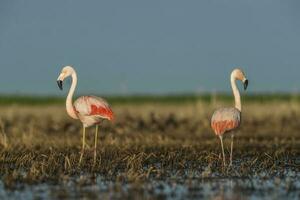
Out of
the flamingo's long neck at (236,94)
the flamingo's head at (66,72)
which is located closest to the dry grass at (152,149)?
the flamingo's long neck at (236,94)

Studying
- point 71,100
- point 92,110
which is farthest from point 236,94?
point 71,100

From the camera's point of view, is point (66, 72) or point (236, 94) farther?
point (66, 72)

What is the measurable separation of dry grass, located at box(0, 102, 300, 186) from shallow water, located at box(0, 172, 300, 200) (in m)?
0.35

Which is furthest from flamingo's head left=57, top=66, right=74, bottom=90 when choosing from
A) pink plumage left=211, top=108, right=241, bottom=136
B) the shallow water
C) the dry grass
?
the shallow water

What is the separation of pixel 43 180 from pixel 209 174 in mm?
2333

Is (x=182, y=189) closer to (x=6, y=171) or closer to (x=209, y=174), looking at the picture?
(x=209, y=174)

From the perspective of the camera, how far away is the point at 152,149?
1644cm

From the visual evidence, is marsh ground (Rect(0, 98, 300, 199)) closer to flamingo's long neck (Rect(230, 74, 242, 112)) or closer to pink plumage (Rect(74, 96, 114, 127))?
pink plumage (Rect(74, 96, 114, 127))

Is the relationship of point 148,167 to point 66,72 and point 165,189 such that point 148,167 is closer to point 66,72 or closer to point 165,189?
point 165,189

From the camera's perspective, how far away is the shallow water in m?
10.2

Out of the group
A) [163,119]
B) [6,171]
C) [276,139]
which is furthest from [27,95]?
[6,171]

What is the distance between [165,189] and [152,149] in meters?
5.67

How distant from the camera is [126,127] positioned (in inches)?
854

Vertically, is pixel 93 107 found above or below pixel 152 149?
above
